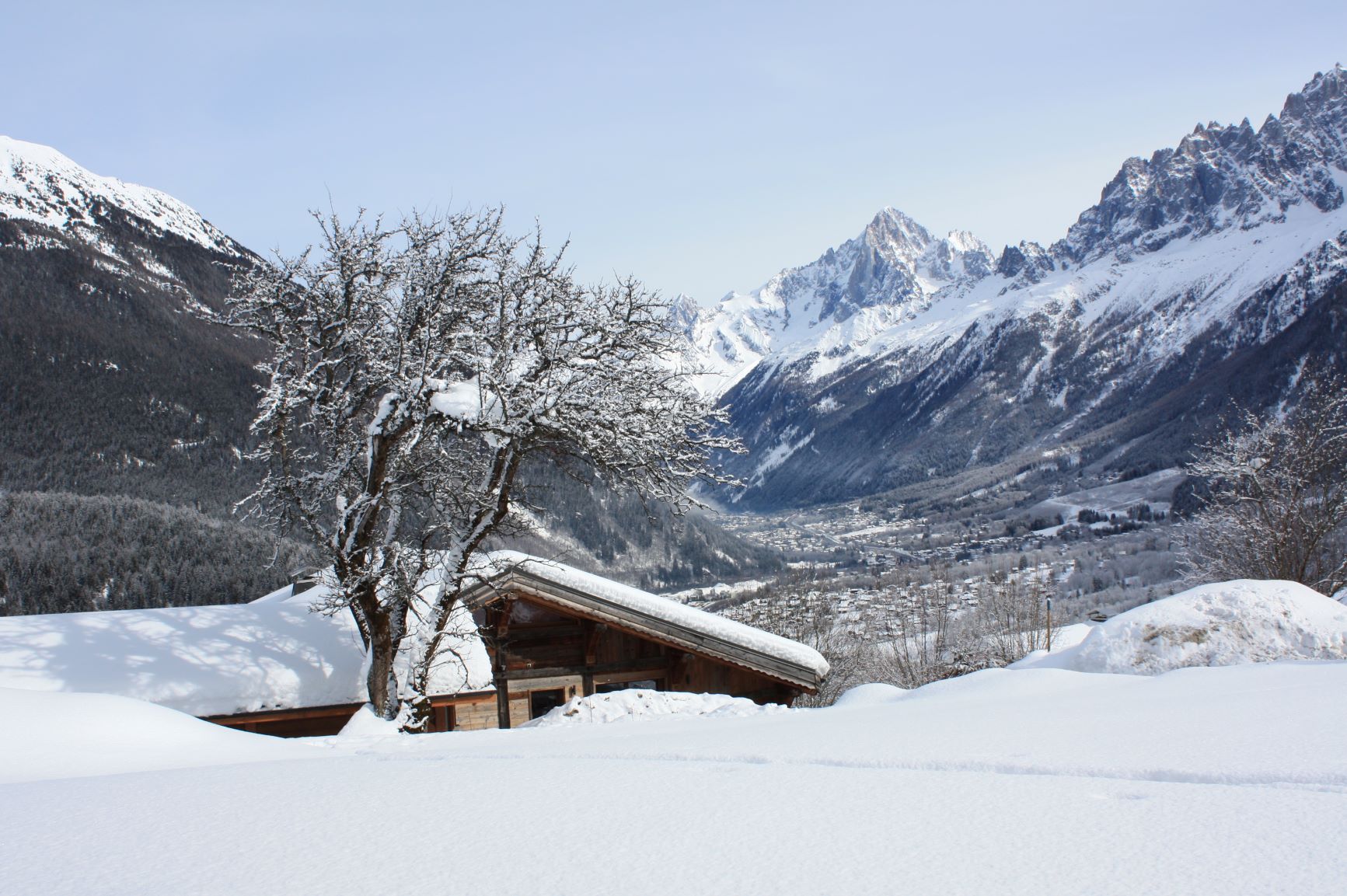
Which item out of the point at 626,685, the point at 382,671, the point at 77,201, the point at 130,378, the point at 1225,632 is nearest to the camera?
the point at 382,671

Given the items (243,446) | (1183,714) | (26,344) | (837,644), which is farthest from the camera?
(26,344)

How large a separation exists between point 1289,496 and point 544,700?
27.6m

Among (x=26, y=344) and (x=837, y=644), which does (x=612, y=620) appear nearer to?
(x=837, y=644)

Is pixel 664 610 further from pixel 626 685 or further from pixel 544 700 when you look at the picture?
pixel 544 700

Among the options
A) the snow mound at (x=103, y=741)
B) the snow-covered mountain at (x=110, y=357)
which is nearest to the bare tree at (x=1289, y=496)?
the snow mound at (x=103, y=741)

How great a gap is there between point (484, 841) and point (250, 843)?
942 mm

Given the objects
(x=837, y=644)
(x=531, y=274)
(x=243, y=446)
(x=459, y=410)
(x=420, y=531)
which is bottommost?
(x=837, y=644)

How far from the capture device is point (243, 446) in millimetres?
85562

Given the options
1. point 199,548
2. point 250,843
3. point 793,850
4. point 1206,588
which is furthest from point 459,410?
point 199,548

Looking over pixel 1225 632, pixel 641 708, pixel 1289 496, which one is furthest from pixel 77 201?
pixel 1225 632

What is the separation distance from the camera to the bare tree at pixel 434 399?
11.0 m

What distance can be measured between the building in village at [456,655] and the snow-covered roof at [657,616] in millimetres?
25

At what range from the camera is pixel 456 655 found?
11.7 metres

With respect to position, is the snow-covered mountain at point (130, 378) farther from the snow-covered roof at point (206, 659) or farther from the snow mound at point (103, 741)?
the snow mound at point (103, 741)
